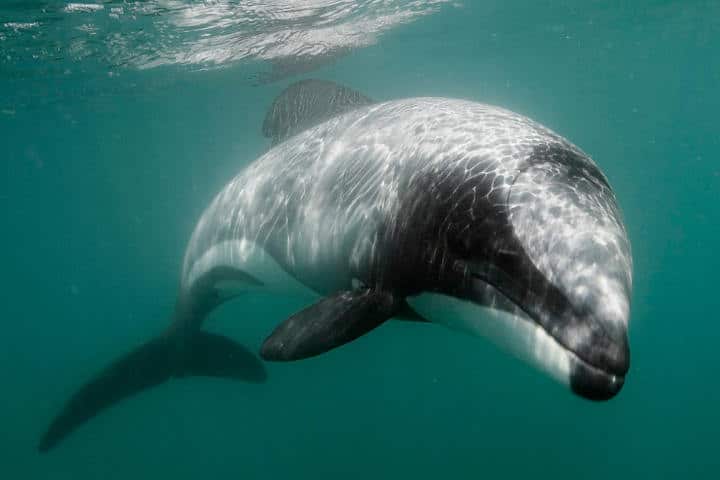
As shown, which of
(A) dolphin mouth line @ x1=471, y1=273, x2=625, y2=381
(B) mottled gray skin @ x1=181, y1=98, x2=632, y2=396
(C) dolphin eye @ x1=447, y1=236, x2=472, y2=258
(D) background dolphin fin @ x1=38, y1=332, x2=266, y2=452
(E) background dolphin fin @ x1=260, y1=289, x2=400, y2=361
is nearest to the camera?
(A) dolphin mouth line @ x1=471, y1=273, x2=625, y2=381

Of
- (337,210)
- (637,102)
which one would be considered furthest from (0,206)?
(637,102)

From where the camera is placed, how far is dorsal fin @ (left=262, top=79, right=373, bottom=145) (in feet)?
27.0

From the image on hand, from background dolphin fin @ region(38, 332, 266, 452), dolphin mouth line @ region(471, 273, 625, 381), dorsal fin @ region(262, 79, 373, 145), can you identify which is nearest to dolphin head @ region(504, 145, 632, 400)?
dolphin mouth line @ region(471, 273, 625, 381)

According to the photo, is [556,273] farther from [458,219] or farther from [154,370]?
[154,370]

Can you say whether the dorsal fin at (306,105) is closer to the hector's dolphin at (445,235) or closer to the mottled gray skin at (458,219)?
the hector's dolphin at (445,235)

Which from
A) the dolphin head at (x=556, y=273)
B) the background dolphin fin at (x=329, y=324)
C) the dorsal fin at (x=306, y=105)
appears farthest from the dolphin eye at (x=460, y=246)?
the dorsal fin at (x=306, y=105)

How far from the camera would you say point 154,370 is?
36.9 ft

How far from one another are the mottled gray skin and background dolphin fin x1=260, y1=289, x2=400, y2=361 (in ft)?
0.64

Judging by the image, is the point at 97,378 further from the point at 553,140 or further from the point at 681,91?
the point at 681,91

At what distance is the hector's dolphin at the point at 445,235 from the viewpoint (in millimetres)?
2932

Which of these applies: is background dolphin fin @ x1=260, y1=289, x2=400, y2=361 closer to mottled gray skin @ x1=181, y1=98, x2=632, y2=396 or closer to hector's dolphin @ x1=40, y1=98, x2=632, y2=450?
hector's dolphin @ x1=40, y1=98, x2=632, y2=450

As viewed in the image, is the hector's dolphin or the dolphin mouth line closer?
the dolphin mouth line

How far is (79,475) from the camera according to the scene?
19.3 m

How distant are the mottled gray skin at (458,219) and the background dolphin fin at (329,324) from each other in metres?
0.20
